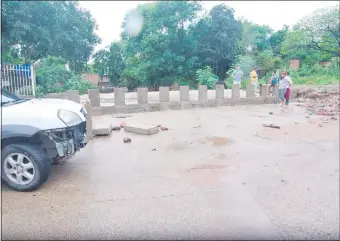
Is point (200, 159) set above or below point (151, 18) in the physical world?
below

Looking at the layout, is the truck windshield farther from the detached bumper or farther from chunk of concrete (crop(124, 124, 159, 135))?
chunk of concrete (crop(124, 124, 159, 135))

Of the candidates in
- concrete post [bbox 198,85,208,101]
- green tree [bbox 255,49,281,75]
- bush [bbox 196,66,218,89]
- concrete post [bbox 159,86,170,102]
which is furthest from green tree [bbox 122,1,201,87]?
concrete post [bbox 159,86,170,102]

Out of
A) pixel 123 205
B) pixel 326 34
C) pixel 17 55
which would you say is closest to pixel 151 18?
pixel 17 55

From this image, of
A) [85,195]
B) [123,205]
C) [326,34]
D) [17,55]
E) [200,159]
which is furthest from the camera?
[326,34]

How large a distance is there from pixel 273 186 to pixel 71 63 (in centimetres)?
2073

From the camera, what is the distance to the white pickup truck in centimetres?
347

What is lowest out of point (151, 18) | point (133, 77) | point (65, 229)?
point (65, 229)

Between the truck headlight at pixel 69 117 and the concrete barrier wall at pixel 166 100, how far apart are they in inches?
187

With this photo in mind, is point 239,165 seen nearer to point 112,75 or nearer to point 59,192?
point 59,192

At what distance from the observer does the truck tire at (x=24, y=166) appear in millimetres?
3500

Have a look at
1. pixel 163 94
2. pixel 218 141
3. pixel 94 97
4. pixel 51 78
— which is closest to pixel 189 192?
pixel 218 141

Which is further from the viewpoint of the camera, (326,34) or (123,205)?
(326,34)

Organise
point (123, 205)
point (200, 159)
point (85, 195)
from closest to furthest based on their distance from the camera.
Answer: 1. point (123, 205)
2. point (85, 195)
3. point (200, 159)

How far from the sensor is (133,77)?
2602 centimetres
